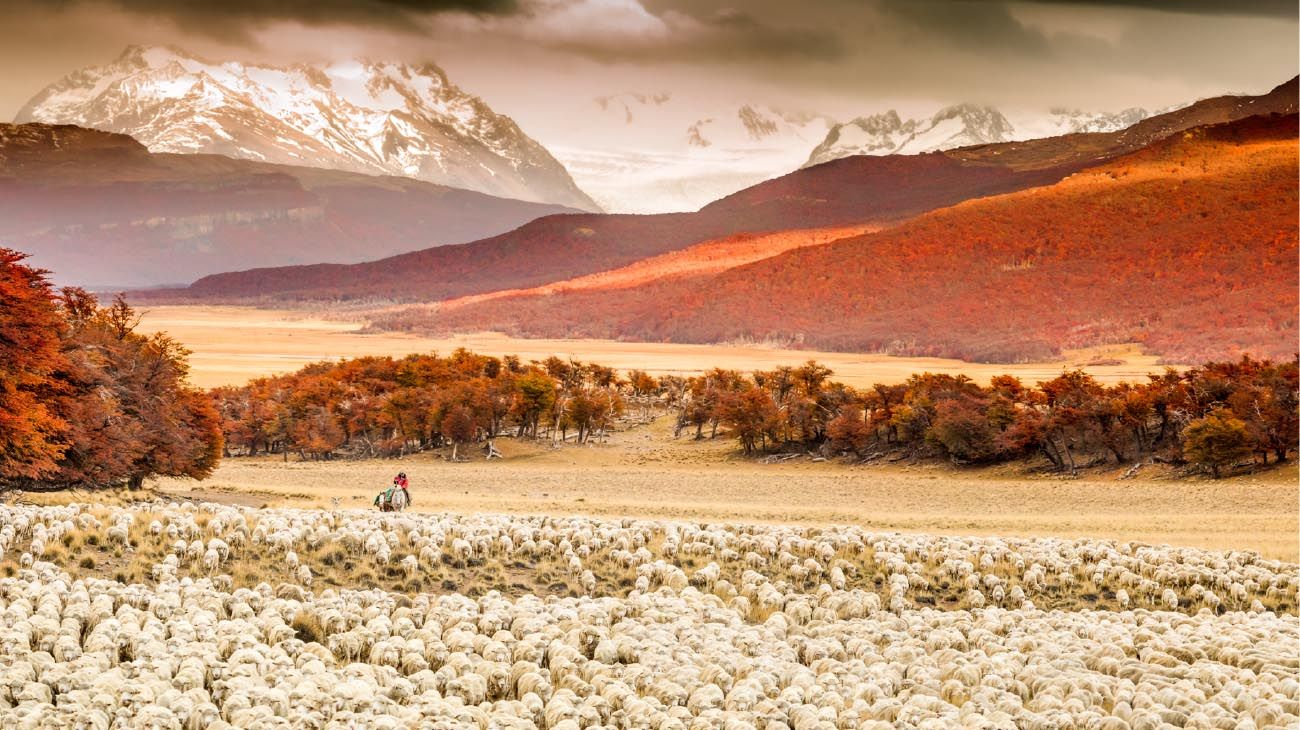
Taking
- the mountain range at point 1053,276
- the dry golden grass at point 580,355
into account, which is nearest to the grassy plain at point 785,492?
the dry golden grass at point 580,355

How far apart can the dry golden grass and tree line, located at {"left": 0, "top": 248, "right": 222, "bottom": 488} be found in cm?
5545

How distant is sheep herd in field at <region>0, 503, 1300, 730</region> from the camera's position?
12.9m

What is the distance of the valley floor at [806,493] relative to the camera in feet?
102

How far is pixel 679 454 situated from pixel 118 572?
42202 mm

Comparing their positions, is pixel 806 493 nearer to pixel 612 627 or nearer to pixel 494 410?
pixel 494 410

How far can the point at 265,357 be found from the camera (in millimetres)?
125188

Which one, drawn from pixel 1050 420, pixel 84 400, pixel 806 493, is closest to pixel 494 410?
pixel 806 493

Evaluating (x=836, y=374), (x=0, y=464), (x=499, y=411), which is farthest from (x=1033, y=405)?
(x=836, y=374)

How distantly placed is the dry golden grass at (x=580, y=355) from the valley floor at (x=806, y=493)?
42.3m

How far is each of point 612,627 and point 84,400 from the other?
21968 millimetres

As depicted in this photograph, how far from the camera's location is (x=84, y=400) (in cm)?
3266

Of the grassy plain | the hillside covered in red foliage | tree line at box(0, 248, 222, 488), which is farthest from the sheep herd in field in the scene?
the hillside covered in red foliage

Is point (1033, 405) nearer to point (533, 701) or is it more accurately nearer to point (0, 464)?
point (0, 464)

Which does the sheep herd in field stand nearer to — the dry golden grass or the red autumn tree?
the red autumn tree
